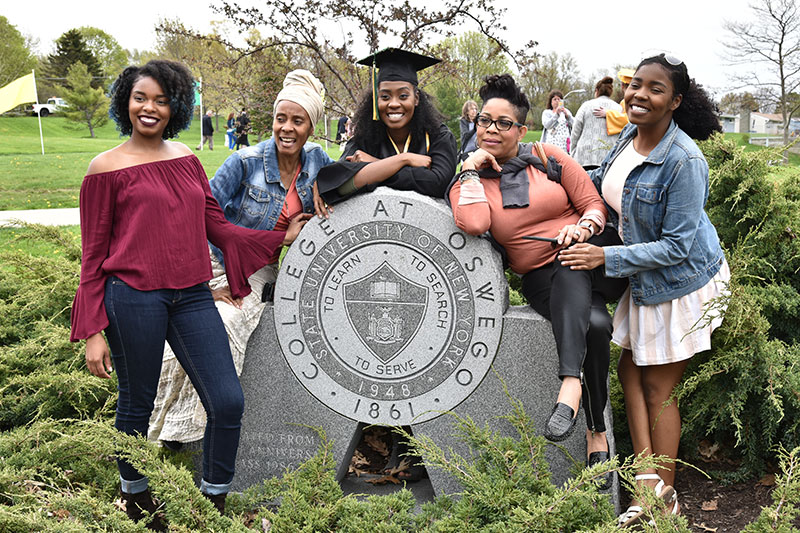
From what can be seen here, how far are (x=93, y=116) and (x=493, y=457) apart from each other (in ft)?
128

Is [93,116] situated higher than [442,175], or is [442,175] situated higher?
[93,116]

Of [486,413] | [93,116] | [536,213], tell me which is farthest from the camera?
[93,116]

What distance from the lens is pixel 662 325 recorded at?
10.3 ft

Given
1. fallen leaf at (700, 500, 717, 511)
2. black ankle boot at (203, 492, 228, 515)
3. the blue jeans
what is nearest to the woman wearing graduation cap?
the blue jeans

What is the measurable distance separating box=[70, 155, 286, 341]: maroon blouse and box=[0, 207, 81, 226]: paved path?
7300mm

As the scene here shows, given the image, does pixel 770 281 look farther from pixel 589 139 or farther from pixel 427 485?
pixel 589 139

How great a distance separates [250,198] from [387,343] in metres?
1.00

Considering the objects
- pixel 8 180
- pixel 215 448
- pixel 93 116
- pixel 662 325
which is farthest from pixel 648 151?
pixel 93 116

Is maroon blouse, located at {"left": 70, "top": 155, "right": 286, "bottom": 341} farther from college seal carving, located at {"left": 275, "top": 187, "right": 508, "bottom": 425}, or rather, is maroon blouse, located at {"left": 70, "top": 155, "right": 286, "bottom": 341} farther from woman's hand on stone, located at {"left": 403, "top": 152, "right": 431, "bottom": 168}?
woman's hand on stone, located at {"left": 403, "top": 152, "right": 431, "bottom": 168}

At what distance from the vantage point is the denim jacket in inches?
117

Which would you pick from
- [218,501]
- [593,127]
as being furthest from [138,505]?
[593,127]

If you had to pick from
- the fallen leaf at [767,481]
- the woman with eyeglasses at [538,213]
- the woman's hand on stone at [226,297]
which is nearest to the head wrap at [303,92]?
the woman with eyeglasses at [538,213]

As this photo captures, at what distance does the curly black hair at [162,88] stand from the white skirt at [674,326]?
2188mm

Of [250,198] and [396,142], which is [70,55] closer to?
[250,198]
